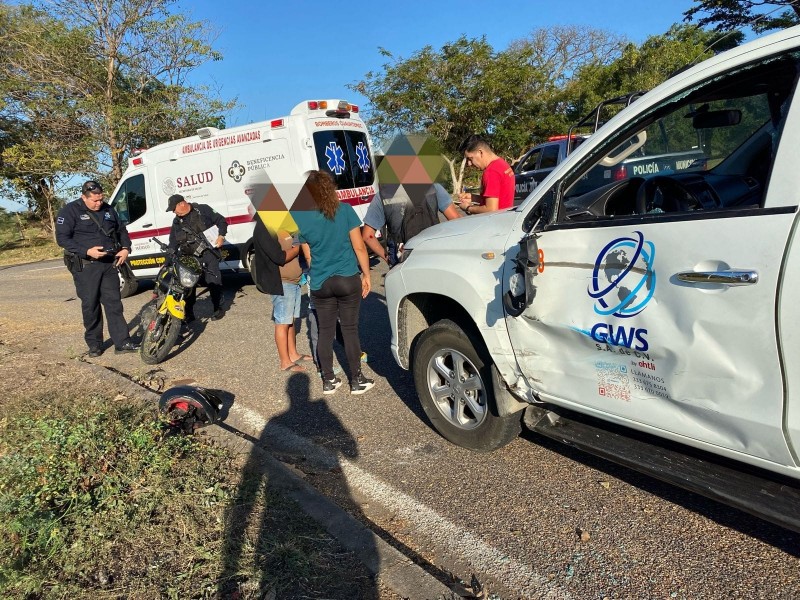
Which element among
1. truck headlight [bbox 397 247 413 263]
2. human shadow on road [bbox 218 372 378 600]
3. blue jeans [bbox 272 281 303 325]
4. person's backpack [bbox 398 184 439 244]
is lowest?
human shadow on road [bbox 218 372 378 600]

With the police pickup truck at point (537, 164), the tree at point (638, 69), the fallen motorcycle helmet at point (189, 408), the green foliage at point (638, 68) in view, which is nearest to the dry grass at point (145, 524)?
the fallen motorcycle helmet at point (189, 408)

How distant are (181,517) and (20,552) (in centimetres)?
70

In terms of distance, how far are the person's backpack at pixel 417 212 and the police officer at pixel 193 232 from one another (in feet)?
8.88

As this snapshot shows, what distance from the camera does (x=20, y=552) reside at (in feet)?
8.62

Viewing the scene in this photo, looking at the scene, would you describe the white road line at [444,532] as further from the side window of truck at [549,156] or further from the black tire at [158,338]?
the side window of truck at [549,156]

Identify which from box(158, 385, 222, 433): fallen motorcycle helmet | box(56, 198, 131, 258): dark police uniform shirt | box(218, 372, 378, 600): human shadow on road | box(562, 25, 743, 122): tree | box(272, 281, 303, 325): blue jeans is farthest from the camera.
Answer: box(562, 25, 743, 122): tree

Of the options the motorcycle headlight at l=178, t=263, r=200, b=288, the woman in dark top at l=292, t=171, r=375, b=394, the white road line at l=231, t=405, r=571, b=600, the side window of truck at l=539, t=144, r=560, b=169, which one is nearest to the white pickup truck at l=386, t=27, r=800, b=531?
the white road line at l=231, t=405, r=571, b=600

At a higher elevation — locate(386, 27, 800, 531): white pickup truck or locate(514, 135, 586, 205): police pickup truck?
locate(514, 135, 586, 205): police pickup truck

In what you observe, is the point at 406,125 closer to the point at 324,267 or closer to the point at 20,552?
the point at 324,267

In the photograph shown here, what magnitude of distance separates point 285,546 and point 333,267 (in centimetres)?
232

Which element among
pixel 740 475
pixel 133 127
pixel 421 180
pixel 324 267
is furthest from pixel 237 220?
pixel 133 127

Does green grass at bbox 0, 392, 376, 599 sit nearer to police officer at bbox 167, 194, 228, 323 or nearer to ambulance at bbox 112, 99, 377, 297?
police officer at bbox 167, 194, 228, 323

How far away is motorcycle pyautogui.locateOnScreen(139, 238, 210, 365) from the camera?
245 inches

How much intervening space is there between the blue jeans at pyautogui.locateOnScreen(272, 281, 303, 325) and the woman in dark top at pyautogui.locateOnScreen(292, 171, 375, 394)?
0.83 m
